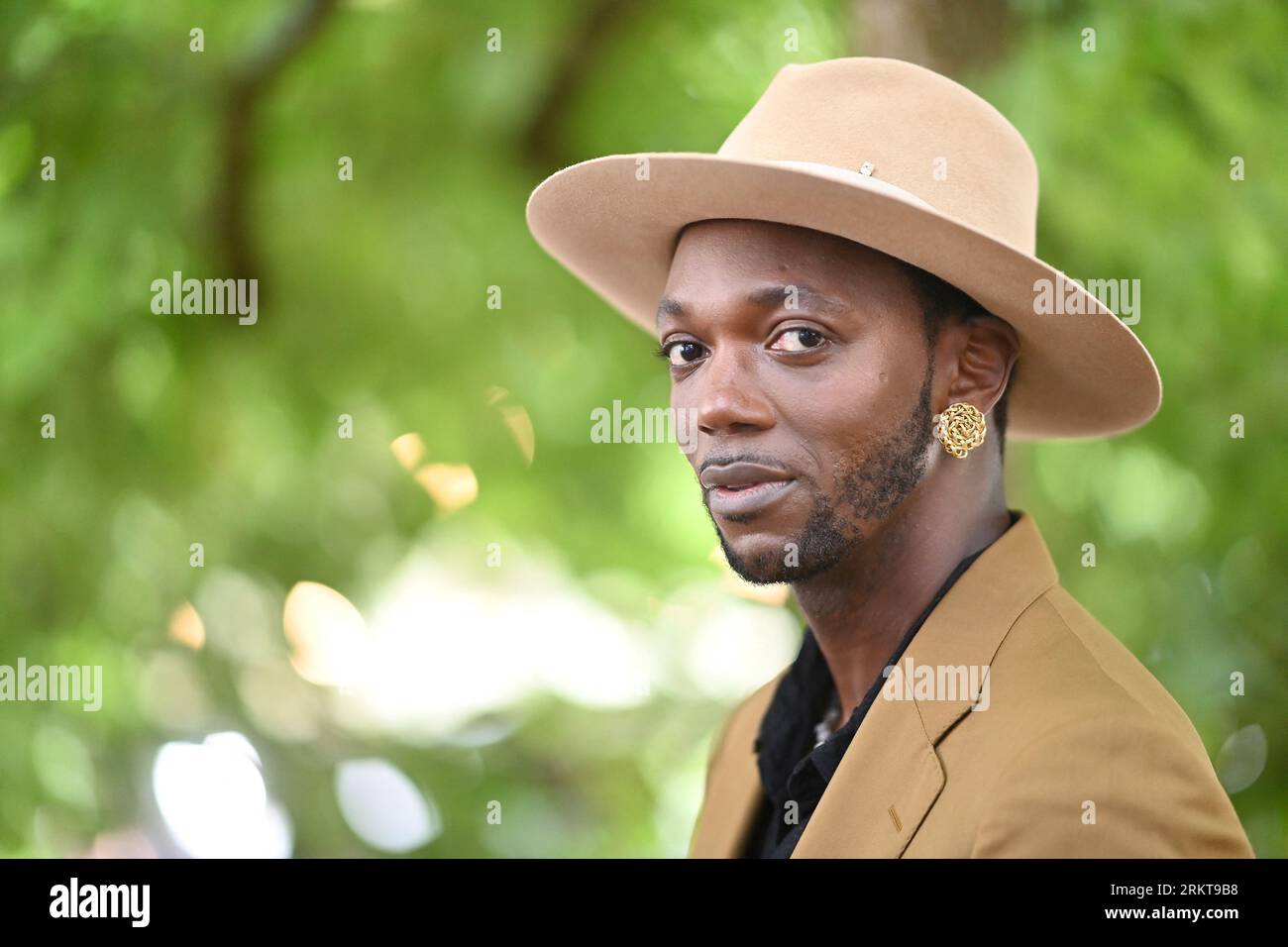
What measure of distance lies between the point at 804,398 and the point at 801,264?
0.22 metres

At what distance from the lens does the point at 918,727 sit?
2.00 m

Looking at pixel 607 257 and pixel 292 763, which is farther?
pixel 292 763

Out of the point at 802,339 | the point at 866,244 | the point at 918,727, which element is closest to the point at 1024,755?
the point at 918,727

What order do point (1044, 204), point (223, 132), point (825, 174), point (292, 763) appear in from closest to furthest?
point (825, 174)
point (1044, 204)
point (223, 132)
point (292, 763)

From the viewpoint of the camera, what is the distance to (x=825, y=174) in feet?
6.48

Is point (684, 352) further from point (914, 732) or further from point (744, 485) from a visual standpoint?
point (914, 732)

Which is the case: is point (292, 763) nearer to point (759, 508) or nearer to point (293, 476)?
point (293, 476)

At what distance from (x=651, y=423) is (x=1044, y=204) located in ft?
5.55

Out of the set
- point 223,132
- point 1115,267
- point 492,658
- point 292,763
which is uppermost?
point 223,132

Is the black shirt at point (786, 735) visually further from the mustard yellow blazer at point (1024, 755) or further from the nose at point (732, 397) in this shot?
the nose at point (732, 397)

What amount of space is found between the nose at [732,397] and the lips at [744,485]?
0.06m

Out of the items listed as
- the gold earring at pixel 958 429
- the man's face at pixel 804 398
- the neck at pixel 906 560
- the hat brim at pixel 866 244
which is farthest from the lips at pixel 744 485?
the hat brim at pixel 866 244
